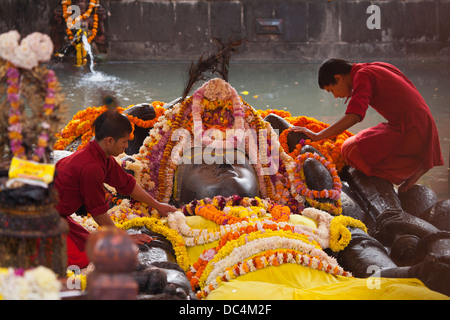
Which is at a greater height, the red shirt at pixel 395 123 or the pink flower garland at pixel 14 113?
the pink flower garland at pixel 14 113

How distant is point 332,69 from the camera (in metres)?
4.53

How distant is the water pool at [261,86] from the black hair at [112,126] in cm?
552

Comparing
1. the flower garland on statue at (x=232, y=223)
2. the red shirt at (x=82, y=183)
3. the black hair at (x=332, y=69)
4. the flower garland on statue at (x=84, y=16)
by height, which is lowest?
the flower garland on statue at (x=232, y=223)

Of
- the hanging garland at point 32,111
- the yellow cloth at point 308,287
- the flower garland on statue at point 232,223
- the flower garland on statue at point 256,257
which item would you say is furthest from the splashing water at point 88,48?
the hanging garland at point 32,111

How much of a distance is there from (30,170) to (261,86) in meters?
10.1

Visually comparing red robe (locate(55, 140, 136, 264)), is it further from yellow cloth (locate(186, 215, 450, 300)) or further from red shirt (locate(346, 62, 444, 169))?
red shirt (locate(346, 62, 444, 169))

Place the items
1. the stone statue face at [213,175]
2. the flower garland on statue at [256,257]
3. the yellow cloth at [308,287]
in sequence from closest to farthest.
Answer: the yellow cloth at [308,287] < the flower garland on statue at [256,257] < the stone statue face at [213,175]

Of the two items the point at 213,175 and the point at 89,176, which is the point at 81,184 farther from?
the point at 213,175

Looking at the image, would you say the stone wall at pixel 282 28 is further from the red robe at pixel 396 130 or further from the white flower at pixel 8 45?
the white flower at pixel 8 45

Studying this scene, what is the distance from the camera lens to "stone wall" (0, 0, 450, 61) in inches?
555

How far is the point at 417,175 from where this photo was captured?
4695 mm

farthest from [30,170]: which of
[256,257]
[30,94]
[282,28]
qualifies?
[282,28]

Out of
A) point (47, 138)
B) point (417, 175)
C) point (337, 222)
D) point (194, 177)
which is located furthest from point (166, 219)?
point (417, 175)

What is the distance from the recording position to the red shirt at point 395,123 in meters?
4.53
